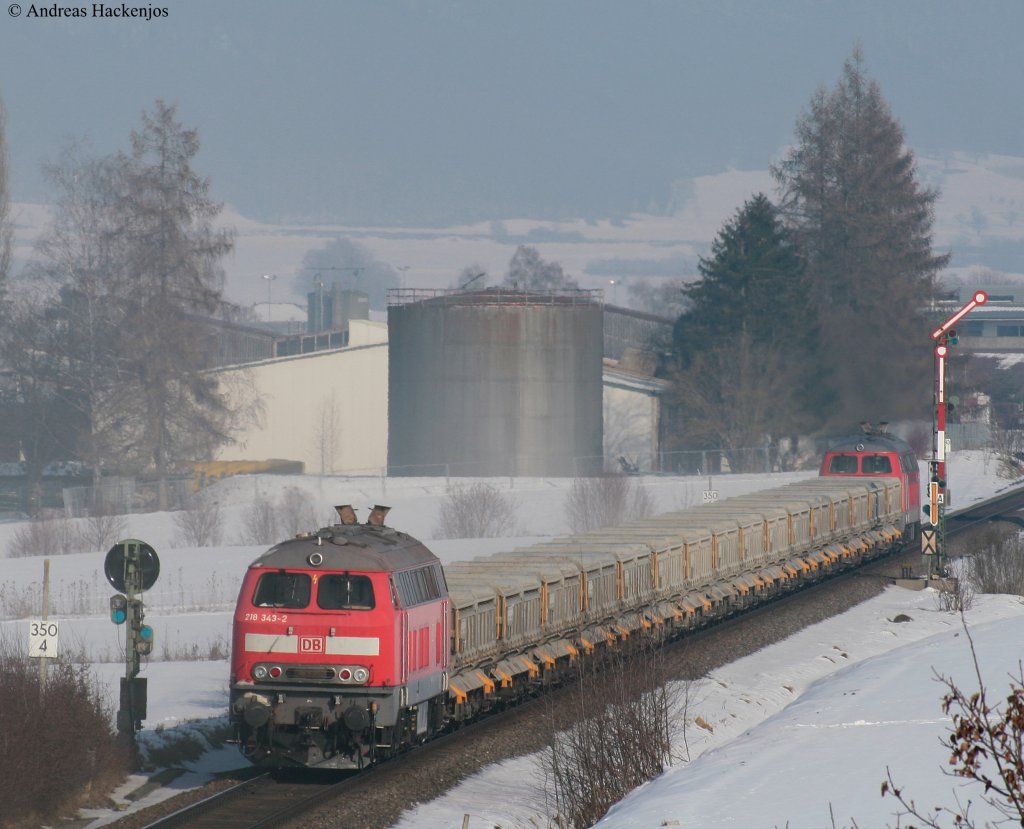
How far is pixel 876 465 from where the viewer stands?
46875 millimetres

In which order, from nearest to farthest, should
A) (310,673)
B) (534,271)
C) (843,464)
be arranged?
1. (310,673)
2. (843,464)
3. (534,271)

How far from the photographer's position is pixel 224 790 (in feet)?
59.4

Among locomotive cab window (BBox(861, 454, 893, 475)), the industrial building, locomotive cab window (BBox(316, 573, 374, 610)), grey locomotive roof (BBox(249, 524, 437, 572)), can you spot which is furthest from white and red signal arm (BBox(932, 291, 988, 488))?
the industrial building

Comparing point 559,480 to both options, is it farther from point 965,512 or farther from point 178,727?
point 178,727

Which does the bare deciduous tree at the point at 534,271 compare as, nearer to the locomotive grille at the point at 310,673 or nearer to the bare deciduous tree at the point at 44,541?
the bare deciduous tree at the point at 44,541

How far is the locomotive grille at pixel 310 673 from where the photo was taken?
709 inches

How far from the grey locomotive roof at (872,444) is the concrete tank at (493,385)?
28963 millimetres

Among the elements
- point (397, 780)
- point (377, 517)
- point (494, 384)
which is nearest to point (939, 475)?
point (377, 517)

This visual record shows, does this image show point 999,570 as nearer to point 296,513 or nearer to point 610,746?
point 610,746

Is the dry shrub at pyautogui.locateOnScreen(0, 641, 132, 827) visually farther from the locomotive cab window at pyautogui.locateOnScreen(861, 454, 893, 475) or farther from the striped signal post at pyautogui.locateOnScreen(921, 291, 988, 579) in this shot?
the locomotive cab window at pyautogui.locateOnScreen(861, 454, 893, 475)

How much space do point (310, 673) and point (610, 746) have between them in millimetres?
3604

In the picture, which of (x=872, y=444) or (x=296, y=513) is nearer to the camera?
(x=872, y=444)

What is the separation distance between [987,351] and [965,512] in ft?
323

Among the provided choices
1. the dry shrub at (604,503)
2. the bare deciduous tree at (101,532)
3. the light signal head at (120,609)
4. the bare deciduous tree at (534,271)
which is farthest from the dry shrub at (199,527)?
the bare deciduous tree at (534,271)
